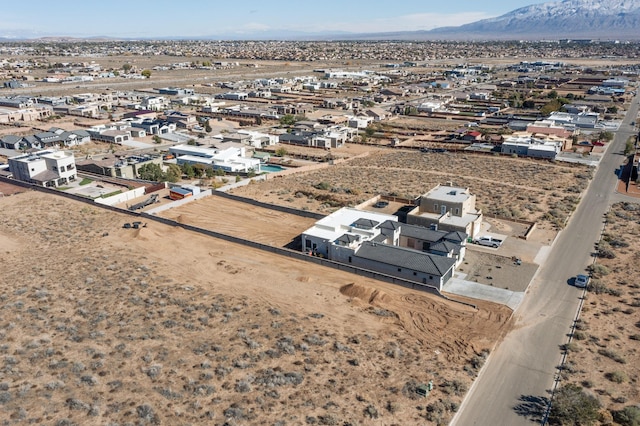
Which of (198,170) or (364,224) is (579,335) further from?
(198,170)

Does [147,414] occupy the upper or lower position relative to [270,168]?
upper

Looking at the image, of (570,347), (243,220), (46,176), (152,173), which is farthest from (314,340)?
(46,176)

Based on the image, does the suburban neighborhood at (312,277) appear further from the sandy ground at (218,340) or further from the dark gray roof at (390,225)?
the dark gray roof at (390,225)

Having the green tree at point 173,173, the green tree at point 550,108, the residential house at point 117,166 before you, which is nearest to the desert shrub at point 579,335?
the green tree at point 173,173

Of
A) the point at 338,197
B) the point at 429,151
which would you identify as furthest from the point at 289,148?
the point at 338,197

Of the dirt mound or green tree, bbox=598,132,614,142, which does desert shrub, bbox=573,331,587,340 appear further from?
green tree, bbox=598,132,614,142

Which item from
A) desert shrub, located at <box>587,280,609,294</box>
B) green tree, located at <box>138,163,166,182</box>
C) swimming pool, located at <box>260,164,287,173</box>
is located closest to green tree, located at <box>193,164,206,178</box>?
green tree, located at <box>138,163,166,182</box>

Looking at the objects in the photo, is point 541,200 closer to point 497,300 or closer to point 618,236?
point 618,236
